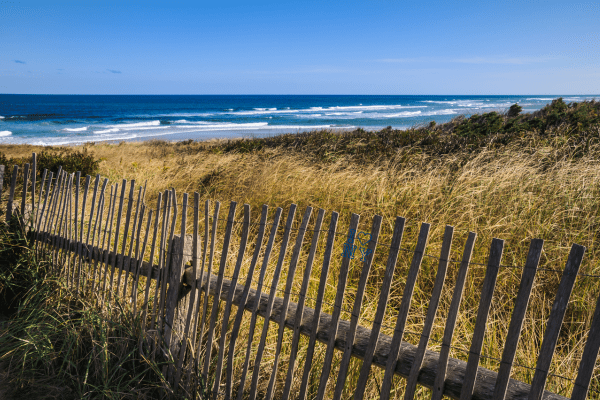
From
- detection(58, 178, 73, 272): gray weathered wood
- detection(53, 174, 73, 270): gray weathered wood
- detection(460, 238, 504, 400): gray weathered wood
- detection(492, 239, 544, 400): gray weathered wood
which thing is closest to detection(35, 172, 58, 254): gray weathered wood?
detection(53, 174, 73, 270): gray weathered wood

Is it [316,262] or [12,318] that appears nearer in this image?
[12,318]

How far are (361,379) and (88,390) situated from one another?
1766mm

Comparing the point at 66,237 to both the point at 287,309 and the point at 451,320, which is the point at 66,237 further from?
the point at 451,320

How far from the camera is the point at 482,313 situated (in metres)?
1.30

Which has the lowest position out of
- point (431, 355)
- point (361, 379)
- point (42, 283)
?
point (42, 283)

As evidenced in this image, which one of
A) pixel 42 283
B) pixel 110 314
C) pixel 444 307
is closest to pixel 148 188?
pixel 42 283

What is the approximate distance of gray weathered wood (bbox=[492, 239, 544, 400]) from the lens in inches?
46.4

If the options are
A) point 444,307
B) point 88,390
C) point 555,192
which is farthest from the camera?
point 555,192

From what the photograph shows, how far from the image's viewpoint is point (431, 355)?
1.47 m

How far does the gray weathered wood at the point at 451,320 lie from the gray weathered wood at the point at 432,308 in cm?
5

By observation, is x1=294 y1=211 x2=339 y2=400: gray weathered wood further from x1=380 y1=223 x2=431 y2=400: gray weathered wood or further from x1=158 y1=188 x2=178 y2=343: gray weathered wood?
x1=158 y1=188 x2=178 y2=343: gray weathered wood

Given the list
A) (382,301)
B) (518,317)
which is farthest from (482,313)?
(382,301)

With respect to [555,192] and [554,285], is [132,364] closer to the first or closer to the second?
[554,285]

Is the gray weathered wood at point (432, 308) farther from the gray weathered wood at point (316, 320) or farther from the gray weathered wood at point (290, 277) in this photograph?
the gray weathered wood at point (290, 277)
